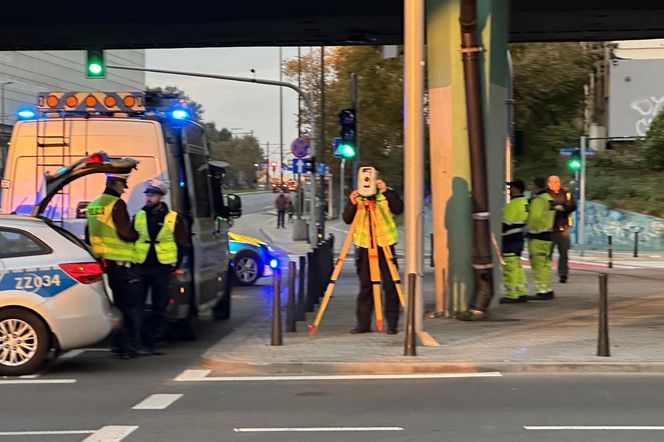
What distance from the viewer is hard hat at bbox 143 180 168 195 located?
1015cm

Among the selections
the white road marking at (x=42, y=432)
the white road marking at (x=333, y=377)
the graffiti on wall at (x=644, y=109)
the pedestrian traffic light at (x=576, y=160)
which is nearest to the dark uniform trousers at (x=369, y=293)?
the white road marking at (x=333, y=377)

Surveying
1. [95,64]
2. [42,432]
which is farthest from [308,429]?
[95,64]

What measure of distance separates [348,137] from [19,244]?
11.8 metres

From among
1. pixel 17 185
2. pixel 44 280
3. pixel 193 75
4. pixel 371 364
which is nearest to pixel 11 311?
pixel 44 280

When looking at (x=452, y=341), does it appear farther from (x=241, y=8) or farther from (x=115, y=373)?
(x=241, y=8)

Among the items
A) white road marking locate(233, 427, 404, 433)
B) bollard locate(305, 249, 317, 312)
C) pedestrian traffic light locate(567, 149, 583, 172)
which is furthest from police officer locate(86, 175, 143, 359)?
pedestrian traffic light locate(567, 149, 583, 172)

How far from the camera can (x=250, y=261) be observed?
18.3m

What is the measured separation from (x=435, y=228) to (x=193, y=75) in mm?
15349

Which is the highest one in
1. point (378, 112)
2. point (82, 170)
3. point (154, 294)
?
point (378, 112)

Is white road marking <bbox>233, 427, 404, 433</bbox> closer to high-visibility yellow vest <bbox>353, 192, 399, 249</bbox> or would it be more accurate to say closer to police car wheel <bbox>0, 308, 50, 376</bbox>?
police car wheel <bbox>0, 308, 50, 376</bbox>

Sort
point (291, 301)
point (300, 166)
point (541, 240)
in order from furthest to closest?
point (300, 166) < point (541, 240) < point (291, 301)

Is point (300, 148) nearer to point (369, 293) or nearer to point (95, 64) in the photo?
point (95, 64)

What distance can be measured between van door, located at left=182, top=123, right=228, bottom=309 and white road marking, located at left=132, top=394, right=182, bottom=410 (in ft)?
9.17

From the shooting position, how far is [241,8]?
53.9ft
